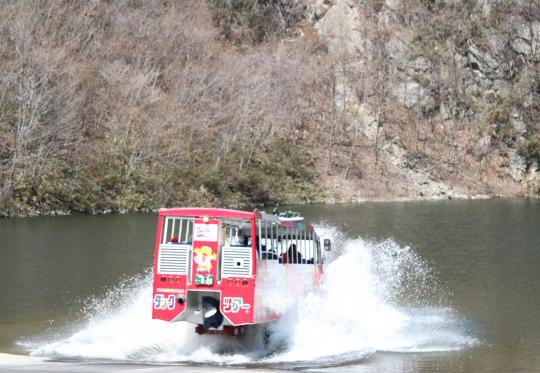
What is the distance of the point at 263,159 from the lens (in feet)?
324

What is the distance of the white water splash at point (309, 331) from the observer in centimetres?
2533

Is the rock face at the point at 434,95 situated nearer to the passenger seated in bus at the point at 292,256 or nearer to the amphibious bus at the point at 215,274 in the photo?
the passenger seated in bus at the point at 292,256

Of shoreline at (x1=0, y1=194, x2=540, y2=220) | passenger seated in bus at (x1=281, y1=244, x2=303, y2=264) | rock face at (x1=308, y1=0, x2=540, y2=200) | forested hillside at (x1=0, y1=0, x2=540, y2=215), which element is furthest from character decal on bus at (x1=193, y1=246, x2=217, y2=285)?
rock face at (x1=308, y1=0, x2=540, y2=200)

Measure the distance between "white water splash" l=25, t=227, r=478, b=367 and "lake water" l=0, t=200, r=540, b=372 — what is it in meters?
0.06

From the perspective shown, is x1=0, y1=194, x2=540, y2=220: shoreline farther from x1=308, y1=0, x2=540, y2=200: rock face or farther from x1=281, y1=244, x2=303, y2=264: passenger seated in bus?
x1=281, y1=244, x2=303, y2=264: passenger seated in bus

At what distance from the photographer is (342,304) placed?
32656mm

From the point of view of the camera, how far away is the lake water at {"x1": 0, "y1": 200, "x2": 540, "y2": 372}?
2553 centimetres

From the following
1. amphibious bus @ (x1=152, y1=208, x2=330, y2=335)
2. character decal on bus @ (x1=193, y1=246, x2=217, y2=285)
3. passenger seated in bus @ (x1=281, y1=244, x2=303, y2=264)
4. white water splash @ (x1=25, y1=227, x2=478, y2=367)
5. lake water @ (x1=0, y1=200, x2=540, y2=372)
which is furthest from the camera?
passenger seated in bus @ (x1=281, y1=244, x2=303, y2=264)

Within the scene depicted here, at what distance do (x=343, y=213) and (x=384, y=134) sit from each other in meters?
33.4

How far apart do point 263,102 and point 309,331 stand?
75699 millimetres

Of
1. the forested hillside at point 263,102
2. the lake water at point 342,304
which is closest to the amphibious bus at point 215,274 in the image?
the lake water at point 342,304

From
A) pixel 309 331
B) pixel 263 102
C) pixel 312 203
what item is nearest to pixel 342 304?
pixel 309 331

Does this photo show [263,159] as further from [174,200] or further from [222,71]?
[174,200]

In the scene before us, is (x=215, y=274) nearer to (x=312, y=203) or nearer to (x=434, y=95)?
(x=312, y=203)
